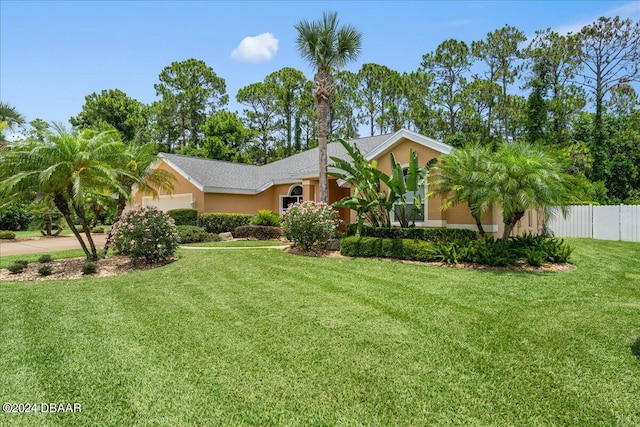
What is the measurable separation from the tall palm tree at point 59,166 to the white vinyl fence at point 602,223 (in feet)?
65.8

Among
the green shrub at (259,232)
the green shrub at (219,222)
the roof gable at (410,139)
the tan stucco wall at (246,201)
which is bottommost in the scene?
the green shrub at (259,232)

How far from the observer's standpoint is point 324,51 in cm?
1664

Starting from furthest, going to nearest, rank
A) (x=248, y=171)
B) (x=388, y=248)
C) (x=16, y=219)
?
(x=16, y=219), (x=248, y=171), (x=388, y=248)

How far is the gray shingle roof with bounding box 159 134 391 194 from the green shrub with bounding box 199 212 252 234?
1.90m

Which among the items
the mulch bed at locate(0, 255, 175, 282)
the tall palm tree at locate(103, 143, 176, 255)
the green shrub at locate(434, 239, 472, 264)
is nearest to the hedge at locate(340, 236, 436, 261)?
the green shrub at locate(434, 239, 472, 264)

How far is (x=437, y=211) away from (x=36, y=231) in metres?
32.5

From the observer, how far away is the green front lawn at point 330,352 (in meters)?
3.95

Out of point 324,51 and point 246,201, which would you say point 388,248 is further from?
point 246,201

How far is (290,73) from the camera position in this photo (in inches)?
1711

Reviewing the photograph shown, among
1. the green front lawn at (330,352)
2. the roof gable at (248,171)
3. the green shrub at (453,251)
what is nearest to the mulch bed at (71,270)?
the green front lawn at (330,352)

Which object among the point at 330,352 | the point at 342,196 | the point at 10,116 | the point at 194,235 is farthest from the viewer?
the point at 10,116

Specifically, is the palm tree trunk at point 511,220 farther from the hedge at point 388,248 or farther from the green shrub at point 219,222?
the green shrub at point 219,222

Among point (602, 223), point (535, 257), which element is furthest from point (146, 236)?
point (602, 223)

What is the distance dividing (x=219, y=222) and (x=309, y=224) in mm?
9409
